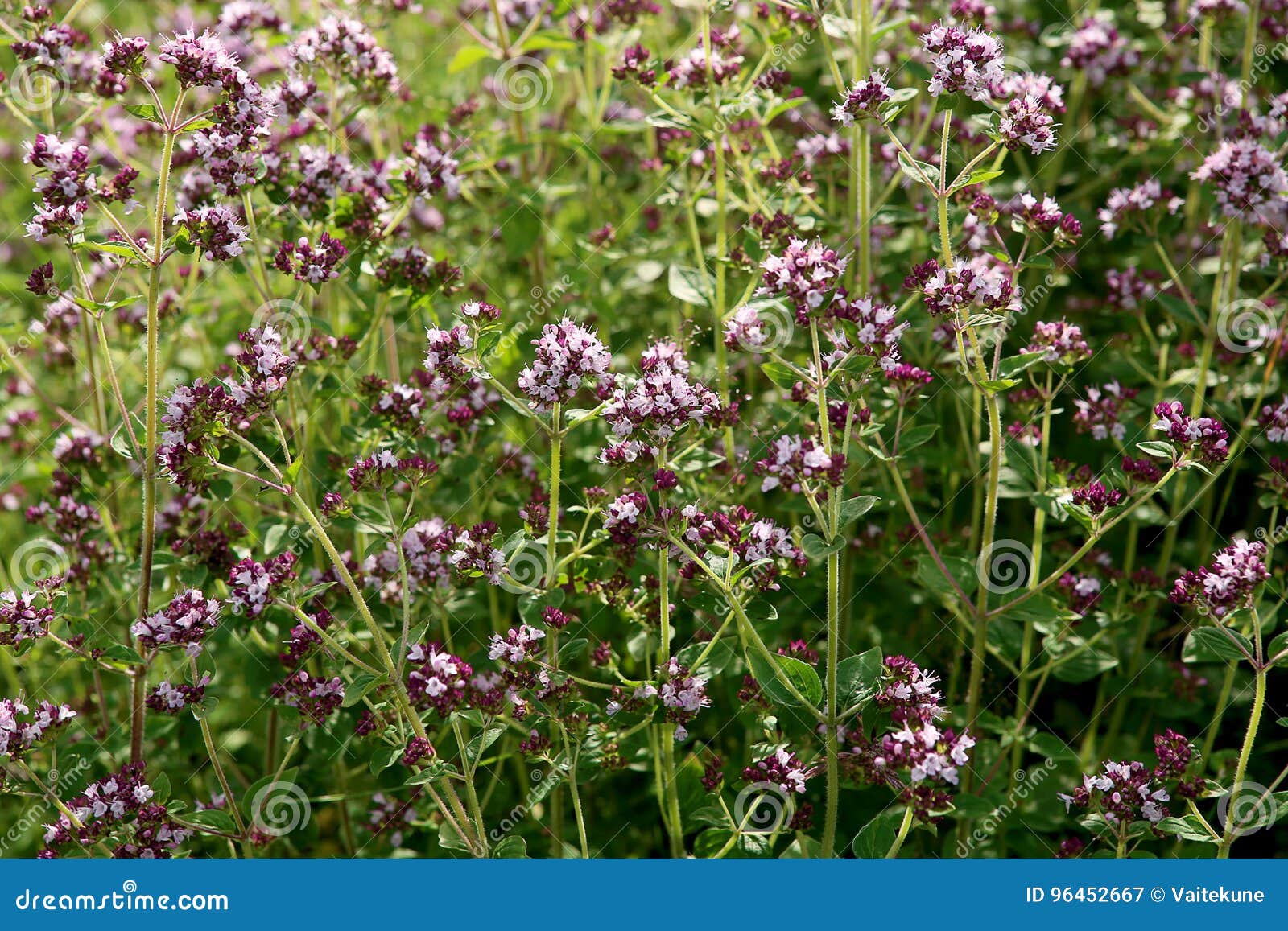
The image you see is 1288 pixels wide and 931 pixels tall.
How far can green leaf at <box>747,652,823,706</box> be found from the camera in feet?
11.5

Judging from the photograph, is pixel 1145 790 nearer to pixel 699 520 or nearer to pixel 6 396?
pixel 699 520

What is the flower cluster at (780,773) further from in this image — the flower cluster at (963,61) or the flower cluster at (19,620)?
the flower cluster at (19,620)

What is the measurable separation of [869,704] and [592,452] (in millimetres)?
1640

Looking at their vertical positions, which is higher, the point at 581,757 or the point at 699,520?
the point at 699,520

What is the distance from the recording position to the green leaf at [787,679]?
3.50 m

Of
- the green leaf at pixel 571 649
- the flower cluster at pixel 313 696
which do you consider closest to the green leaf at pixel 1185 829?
the green leaf at pixel 571 649

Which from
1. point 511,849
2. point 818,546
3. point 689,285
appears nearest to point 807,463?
point 818,546

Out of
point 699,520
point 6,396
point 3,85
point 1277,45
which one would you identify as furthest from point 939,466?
point 6,396

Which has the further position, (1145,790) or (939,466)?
(939,466)

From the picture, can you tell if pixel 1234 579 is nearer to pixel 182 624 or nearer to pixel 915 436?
pixel 915 436

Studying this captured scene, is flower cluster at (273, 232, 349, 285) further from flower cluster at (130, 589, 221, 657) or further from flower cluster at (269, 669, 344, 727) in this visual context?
flower cluster at (269, 669, 344, 727)

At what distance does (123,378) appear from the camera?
6039mm

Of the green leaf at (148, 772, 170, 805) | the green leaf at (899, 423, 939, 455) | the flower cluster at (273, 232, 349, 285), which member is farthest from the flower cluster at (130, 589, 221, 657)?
the green leaf at (899, 423, 939, 455)

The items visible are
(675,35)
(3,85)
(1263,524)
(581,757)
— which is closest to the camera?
(581,757)
